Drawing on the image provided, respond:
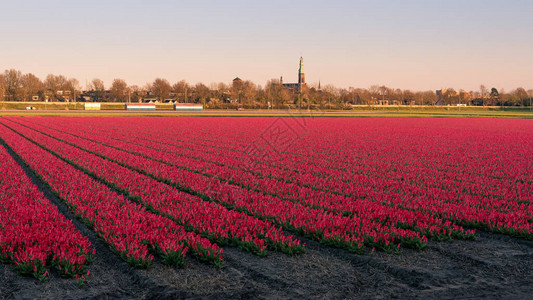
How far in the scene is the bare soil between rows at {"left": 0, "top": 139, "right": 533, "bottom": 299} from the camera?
695 centimetres

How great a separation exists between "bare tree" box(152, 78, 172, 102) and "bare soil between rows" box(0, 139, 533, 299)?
169147 mm

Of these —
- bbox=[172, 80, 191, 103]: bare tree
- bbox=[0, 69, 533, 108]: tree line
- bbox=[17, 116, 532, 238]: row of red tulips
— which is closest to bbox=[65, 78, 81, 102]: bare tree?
bbox=[0, 69, 533, 108]: tree line

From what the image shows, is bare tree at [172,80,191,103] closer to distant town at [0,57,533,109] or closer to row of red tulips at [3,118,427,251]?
distant town at [0,57,533,109]

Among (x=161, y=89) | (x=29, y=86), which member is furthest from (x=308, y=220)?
(x=29, y=86)

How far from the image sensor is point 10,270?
25.2ft

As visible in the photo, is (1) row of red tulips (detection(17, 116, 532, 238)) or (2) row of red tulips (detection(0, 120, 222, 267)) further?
(1) row of red tulips (detection(17, 116, 532, 238))

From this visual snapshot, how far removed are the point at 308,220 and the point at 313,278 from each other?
305 cm

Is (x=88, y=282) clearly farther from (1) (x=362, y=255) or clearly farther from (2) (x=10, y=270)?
(1) (x=362, y=255)

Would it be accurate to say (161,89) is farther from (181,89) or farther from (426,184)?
(426,184)

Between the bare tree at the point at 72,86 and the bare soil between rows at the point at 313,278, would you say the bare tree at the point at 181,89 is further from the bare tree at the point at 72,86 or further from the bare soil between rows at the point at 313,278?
the bare soil between rows at the point at 313,278

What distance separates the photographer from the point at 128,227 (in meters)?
9.38

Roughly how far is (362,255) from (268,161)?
1334 cm

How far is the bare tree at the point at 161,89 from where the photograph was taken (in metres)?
173

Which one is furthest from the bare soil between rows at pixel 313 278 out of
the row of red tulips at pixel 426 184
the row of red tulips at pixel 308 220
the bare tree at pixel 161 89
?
the bare tree at pixel 161 89
